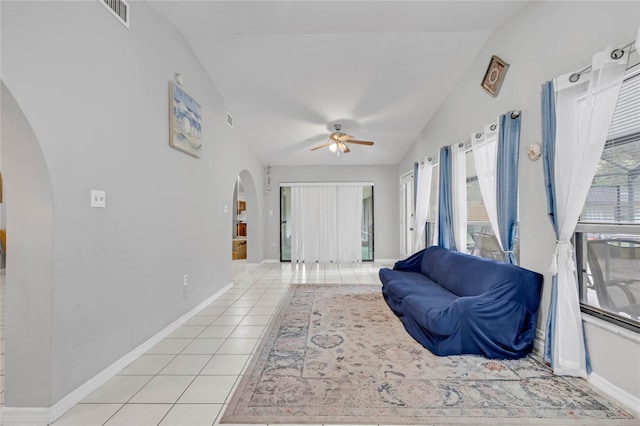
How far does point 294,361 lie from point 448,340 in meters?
1.26

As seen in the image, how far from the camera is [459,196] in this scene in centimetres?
379

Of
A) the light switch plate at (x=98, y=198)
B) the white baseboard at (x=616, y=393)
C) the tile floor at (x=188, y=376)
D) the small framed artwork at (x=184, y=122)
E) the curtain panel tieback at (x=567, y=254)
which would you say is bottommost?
the tile floor at (x=188, y=376)

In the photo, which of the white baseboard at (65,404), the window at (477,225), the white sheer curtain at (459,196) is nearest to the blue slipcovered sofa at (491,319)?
the window at (477,225)

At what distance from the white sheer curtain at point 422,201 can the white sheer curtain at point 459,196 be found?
1.14 meters

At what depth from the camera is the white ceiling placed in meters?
2.66

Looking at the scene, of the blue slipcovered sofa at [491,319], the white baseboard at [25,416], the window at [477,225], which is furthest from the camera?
the window at [477,225]

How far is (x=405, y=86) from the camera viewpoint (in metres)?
3.99

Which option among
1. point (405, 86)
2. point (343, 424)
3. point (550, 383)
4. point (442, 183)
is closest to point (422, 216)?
point (442, 183)

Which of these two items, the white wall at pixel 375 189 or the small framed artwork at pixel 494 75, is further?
the white wall at pixel 375 189

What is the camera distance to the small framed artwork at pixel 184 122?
2902 millimetres

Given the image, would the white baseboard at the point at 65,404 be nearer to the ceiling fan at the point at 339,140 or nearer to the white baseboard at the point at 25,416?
the white baseboard at the point at 25,416

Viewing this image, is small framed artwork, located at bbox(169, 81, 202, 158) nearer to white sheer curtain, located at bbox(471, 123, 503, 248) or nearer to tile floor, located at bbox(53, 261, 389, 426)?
tile floor, located at bbox(53, 261, 389, 426)

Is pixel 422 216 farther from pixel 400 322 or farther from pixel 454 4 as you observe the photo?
pixel 454 4

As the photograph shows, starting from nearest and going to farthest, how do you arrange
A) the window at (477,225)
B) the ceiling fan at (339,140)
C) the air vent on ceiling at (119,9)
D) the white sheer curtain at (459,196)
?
the air vent on ceiling at (119,9)
the window at (477,225)
the white sheer curtain at (459,196)
the ceiling fan at (339,140)
